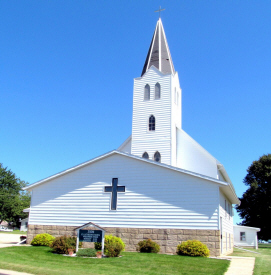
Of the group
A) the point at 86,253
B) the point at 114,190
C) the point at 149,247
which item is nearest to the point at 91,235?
the point at 86,253

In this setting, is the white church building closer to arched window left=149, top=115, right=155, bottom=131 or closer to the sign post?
the sign post

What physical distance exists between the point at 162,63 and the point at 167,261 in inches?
891

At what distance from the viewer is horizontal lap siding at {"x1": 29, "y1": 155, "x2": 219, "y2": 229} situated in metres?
18.8

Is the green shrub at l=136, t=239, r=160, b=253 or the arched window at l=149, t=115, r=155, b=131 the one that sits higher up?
the arched window at l=149, t=115, r=155, b=131

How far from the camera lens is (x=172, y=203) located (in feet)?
63.2

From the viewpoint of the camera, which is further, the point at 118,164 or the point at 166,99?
the point at 166,99

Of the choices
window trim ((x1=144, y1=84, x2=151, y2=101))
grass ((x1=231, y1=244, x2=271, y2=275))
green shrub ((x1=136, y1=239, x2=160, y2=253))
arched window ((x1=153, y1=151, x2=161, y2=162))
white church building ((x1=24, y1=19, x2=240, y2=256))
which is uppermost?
window trim ((x1=144, y1=84, x2=151, y2=101))

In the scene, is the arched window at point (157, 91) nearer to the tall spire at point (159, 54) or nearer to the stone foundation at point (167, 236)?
the tall spire at point (159, 54)

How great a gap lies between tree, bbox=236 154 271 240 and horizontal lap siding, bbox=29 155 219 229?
33.6 metres

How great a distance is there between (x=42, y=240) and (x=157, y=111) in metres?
15.6

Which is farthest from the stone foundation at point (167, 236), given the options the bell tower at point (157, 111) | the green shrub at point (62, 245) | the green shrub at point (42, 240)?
the bell tower at point (157, 111)

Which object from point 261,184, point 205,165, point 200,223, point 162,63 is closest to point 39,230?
point 200,223

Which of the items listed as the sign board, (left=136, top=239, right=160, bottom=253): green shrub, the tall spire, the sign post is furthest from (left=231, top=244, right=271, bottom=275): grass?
the tall spire

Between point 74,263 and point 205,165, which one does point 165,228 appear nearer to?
point 74,263
